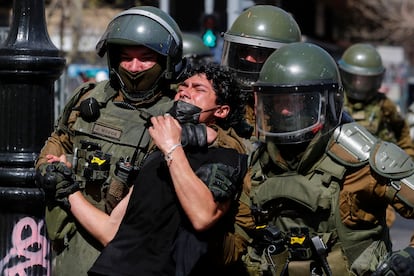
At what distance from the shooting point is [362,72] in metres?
11.1

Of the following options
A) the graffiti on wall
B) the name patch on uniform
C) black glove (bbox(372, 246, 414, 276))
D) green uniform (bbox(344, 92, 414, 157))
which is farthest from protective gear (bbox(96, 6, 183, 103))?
green uniform (bbox(344, 92, 414, 157))

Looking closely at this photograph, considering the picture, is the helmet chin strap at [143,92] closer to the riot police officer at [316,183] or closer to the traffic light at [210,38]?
the riot police officer at [316,183]

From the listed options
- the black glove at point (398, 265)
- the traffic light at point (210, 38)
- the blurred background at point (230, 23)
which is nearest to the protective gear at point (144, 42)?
the black glove at point (398, 265)

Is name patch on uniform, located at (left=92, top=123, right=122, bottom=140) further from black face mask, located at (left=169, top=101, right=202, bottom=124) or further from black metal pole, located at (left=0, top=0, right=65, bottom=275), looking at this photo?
black metal pole, located at (left=0, top=0, right=65, bottom=275)

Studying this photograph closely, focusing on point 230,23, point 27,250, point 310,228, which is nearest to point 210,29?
point 230,23

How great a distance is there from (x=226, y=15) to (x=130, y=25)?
575 inches

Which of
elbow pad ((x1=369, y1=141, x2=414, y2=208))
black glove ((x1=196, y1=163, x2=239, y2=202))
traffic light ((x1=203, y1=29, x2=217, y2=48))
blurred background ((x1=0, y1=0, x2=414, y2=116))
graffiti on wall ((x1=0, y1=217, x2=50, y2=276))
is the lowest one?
blurred background ((x1=0, y1=0, x2=414, y2=116))

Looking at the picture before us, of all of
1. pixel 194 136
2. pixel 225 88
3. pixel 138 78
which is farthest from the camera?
pixel 138 78

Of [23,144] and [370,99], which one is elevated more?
[23,144]

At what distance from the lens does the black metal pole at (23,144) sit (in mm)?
5352

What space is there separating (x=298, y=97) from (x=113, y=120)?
832mm

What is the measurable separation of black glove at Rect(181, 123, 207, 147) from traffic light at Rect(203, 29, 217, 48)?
1188cm

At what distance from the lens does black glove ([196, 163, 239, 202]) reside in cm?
396

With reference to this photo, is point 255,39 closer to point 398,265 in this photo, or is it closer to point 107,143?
point 107,143
